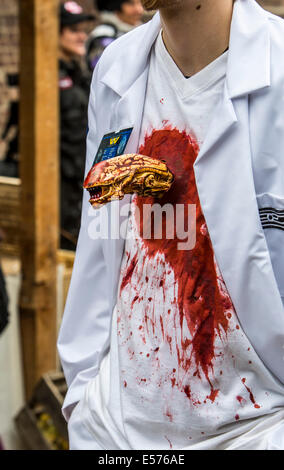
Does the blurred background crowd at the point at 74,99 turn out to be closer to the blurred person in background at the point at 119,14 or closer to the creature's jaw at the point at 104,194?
the blurred person in background at the point at 119,14

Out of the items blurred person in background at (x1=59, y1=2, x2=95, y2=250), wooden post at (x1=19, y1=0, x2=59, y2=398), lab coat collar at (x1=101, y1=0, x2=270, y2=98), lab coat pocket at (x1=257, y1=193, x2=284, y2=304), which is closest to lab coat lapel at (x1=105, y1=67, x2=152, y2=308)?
lab coat collar at (x1=101, y1=0, x2=270, y2=98)

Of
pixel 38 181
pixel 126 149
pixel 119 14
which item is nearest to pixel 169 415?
pixel 126 149

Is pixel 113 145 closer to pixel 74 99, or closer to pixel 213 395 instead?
pixel 213 395

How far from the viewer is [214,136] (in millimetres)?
1362

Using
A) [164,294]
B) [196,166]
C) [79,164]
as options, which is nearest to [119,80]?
[196,166]

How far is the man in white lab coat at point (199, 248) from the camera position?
134 cm

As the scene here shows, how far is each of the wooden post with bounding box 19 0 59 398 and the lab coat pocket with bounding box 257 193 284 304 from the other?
7.23ft

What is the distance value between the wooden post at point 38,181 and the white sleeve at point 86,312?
171cm

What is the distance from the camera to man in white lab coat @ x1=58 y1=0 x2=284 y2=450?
1.34 meters

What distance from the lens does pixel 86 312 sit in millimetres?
1791

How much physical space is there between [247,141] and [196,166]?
114mm

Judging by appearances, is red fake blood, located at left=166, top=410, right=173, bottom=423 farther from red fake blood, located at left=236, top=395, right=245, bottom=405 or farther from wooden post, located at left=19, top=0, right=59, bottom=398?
wooden post, located at left=19, top=0, right=59, bottom=398

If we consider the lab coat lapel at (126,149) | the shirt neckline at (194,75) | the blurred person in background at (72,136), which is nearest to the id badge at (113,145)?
the lab coat lapel at (126,149)
